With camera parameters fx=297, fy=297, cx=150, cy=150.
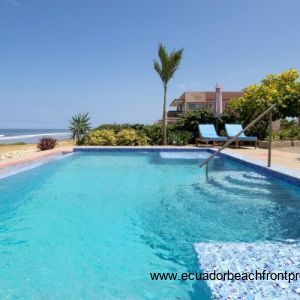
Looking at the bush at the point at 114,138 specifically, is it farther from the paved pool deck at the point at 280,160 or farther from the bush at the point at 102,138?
the paved pool deck at the point at 280,160

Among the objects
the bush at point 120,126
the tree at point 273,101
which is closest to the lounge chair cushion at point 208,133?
the tree at point 273,101

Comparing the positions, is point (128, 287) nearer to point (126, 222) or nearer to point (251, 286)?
point (251, 286)

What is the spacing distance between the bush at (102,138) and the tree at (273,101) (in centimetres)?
808

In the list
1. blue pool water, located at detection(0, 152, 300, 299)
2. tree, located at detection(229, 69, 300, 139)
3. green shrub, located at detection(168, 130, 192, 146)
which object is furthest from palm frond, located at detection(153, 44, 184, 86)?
blue pool water, located at detection(0, 152, 300, 299)

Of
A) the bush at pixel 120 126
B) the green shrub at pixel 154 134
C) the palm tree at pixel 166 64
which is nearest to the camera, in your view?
the palm tree at pixel 166 64

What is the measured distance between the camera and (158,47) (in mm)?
16781

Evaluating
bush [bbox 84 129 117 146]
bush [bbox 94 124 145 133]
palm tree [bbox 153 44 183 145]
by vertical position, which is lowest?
bush [bbox 84 129 117 146]

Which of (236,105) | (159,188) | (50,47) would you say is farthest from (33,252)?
(50,47)

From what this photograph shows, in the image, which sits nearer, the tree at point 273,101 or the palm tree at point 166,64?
the palm tree at point 166,64

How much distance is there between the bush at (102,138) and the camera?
17266 mm

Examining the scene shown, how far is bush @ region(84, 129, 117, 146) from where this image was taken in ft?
56.6

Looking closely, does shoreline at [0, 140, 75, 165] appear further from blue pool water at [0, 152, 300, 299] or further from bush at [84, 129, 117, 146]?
blue pool water at [0, 152, 300, 299]

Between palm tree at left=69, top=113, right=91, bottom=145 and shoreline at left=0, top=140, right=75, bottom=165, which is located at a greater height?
palm tree at left=69, top=113, right=91, bottom=145

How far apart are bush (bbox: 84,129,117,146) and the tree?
8.08 meters
